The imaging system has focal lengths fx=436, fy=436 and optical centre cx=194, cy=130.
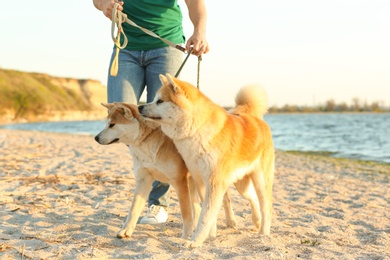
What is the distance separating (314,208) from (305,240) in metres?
2.03

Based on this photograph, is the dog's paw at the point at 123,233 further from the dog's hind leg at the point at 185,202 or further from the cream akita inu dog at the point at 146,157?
the dog's hind leg at the point at 185,202

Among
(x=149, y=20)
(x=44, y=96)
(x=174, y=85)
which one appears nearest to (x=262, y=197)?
(x=174, y=85)

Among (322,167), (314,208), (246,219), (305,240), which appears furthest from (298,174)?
(305,240)

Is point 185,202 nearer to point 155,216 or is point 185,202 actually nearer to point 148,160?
point 148,160

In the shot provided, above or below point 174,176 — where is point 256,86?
above

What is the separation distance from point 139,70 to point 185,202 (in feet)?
4.92

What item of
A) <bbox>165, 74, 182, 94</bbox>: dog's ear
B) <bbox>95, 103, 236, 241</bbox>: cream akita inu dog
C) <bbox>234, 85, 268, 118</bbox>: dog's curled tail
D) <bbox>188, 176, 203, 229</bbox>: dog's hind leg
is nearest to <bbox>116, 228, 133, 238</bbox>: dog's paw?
<bbox>95, 103, 236, 241</bbox>: cream akita inu dog

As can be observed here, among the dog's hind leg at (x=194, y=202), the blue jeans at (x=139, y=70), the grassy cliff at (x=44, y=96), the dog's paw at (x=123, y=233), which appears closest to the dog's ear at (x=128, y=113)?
the blue jeans at (x=139, y=70)

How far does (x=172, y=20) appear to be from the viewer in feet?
15.3

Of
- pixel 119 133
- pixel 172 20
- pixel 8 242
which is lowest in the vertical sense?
pixel 8 242

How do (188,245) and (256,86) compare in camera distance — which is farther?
(256,86)

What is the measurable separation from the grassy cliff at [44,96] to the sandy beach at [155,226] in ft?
236

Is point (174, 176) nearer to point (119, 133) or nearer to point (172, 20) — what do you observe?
point (119, 133)

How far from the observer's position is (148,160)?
4160mm
